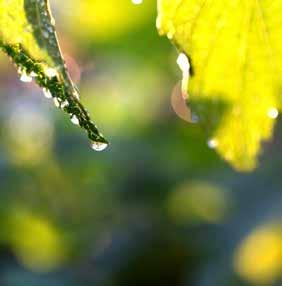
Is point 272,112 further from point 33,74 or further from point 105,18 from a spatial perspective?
point 105,18

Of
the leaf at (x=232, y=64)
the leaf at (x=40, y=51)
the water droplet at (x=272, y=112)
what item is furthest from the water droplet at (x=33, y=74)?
the water droplet at (x=272, y=112)

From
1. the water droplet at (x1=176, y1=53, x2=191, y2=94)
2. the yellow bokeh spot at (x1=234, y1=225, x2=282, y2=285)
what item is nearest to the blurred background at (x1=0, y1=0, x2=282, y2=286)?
the yellow bokeh spot at (x1=234, y1=225, x2=282, y2=285)

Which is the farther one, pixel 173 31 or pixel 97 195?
pixel 97 195

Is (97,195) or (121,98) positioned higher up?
(121,98)

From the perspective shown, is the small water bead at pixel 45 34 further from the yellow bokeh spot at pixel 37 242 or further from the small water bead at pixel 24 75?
the yellow bokeh spot at pixel 37 242

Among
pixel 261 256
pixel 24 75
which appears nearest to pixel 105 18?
pixel 261 256

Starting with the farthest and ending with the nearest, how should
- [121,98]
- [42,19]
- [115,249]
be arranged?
1. [121,98]
2. [115,249]
3. [42,19]

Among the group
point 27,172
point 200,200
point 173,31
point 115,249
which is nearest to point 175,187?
point 200,200

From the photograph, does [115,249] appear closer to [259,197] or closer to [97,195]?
[97,195]
